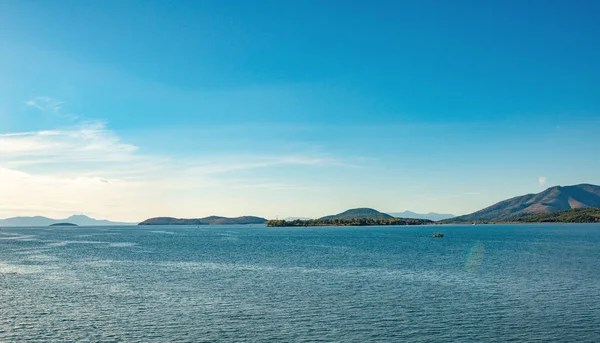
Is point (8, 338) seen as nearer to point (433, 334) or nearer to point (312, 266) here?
point (433, 334)

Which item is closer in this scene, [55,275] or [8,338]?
[8,338]

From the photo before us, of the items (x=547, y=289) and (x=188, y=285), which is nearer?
(x=547, y=289)

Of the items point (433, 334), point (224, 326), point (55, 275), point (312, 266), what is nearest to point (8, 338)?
point (224, 326)

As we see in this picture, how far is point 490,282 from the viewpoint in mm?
70562

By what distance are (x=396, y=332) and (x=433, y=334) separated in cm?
336

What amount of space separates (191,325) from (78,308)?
1676cm

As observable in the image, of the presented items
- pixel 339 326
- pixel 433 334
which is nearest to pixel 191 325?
pixel 339 326

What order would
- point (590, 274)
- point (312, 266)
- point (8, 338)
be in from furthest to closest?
point (312, 266), point (590, 274), point (8, 338)

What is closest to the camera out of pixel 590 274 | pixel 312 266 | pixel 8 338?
pixel 8 338

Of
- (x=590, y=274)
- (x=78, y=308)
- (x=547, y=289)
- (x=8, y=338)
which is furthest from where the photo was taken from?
(x=590, y=274)

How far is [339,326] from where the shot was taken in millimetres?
44406

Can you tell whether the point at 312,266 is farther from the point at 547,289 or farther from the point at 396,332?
the point at 396,332

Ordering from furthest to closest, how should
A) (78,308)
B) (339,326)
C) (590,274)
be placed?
(590,274) → (78,308) → (339,326)

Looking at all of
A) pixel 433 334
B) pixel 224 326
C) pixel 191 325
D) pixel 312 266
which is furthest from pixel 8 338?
pixel 312 266
